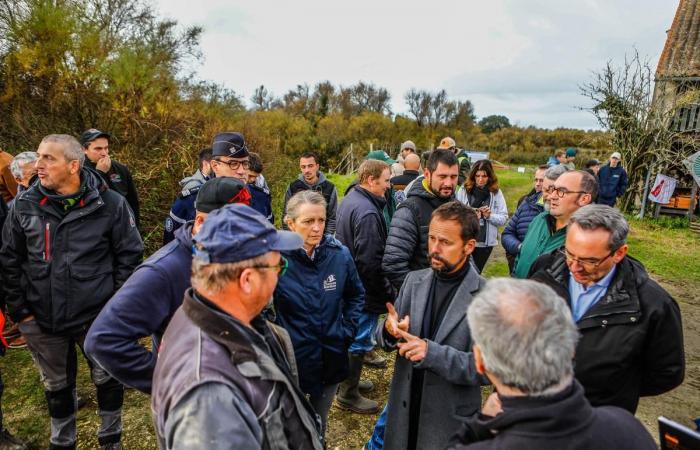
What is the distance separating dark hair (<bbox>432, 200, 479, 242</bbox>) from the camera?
2.36 metres

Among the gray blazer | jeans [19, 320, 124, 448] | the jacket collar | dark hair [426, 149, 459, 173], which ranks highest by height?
dark hair [426, 149, 459, 173]

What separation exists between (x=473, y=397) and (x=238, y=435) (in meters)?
1.53

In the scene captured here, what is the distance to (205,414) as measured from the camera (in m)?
1.14

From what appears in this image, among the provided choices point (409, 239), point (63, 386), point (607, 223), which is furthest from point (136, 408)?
point (607, 223)

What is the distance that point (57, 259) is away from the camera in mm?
2740

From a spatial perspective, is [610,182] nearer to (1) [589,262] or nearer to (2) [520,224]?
(2) [520,224]

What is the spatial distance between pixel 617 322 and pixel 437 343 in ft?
3.15

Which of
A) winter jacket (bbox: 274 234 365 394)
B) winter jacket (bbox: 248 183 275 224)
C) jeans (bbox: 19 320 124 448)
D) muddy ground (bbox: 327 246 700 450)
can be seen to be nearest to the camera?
winter jacket (bbox: 274 234 365 394)

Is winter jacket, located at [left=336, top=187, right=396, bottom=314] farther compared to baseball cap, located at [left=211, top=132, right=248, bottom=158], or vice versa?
baseball cap, located at [left=211, top=132, right=248, bottom=158]

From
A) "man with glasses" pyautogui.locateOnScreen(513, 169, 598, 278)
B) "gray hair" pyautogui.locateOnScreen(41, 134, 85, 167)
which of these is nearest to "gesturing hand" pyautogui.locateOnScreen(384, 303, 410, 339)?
"man with glasses" pyautogui.locateOnScreen(513, 169, 598, 278)

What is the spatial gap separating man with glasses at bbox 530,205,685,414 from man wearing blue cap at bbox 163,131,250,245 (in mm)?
2809

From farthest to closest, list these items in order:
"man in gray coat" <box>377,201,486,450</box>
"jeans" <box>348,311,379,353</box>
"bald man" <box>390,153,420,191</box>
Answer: "bald man" <box>390,153,420,191</box>
"jeans" <box>348,311,379,353</box>
"man in gray coat" <box>377,201,486,450</box>

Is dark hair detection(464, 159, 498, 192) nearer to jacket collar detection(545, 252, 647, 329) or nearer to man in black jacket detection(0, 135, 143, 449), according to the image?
jacket collar detection(545, 252, 647, 329)

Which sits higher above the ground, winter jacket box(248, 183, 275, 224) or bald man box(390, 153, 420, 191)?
bald man box(390, 153, 420, 191)
